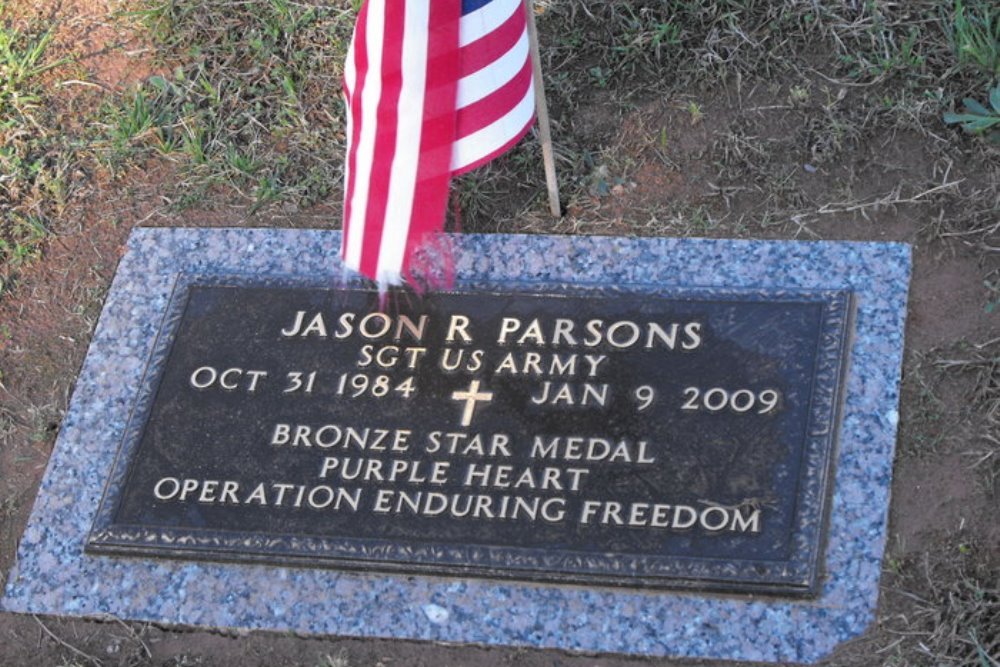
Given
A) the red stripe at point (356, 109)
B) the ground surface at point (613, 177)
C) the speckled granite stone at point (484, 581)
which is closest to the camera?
the speckled granite stone at point (484, 581)

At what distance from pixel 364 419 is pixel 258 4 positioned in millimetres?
1567

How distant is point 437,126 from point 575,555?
3.22 ft

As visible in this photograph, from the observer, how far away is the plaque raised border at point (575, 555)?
278cm

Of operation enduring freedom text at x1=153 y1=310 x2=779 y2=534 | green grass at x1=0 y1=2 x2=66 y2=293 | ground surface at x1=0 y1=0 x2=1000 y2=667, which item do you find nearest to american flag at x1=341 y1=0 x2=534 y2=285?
operation enduring freedom text at x1=153 y1=310 x2=779 y2=534

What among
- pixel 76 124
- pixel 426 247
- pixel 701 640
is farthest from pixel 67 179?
pixel 701 640

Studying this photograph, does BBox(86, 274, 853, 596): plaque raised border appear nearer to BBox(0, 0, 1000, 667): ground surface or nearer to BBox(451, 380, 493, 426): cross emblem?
BBox(0, 0, 1000, 667): ground surface

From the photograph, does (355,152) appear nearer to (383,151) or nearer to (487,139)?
(383,151)

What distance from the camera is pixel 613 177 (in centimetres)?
352

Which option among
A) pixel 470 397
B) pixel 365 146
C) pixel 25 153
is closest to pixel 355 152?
pixel 365 146

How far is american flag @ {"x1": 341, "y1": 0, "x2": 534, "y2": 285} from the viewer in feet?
9.59

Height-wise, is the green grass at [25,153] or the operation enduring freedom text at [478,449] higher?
the green grass at [25,153]

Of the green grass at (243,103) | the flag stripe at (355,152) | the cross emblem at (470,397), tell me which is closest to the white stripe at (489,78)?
the flag stripe at (355,152)

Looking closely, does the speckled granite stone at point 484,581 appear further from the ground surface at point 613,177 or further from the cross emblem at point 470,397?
the cross emblem at point 470,397

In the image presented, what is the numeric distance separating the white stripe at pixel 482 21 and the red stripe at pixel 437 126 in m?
0.02
